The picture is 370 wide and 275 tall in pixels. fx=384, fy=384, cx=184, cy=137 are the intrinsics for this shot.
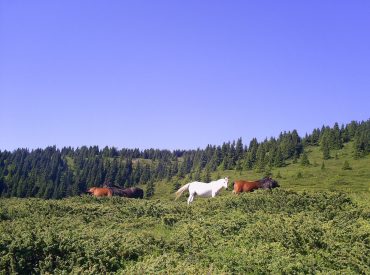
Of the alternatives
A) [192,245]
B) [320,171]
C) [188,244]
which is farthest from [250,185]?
[320,171]

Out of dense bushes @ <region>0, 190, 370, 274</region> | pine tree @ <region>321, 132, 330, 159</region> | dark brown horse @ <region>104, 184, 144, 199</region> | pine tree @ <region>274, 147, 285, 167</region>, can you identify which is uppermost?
pine tree @ <region>321, 132, 330, 159</region>

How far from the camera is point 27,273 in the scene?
33.3 ft

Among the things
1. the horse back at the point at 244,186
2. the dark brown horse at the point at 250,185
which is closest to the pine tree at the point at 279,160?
the dark brown horse at the point at 250,185

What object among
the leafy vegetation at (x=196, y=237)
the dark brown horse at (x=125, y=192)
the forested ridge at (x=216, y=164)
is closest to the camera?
the leafy vegetation at (x=196, y=237)

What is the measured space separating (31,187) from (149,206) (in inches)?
5232

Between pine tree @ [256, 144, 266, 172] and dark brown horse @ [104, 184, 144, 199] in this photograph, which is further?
pine tree @ [256, 144, 266, 172]

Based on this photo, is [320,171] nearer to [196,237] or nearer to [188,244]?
[196,237]

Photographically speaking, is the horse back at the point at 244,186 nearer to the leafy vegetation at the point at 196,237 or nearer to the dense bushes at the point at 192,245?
Answer: the leafy vegetation at the point at 196,237

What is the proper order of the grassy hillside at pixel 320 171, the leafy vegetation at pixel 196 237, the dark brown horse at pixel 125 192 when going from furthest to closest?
the grassy hillside at pixel 320 171 < the dark brown horse at pixel 125 192 < the leafy vegetation at pixel 196 237

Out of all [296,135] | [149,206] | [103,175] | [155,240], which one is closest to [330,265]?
[155,240]

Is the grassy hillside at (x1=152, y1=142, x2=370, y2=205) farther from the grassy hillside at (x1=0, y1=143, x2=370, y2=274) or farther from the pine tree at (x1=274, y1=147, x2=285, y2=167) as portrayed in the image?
the grassy hillside at (x1=0, y1=143, x2=370, y2=274)

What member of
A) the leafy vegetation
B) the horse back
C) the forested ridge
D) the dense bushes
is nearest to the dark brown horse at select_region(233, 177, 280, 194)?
the horse back

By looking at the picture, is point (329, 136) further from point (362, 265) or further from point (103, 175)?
point (362, 265)

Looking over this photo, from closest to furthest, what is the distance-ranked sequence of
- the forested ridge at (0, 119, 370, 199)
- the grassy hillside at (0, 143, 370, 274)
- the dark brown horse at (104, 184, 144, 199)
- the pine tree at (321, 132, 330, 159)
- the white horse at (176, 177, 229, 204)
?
1. the grassy hillside at (0, 143, 370, 274)
2. the white horse at (176, 177, 229, 204)
3. the dark brown horse at (104, 184, 144, 199)
4. the pine tree at (321, 132, 330, 159)
5. the forested ridge at (0, 119, 370, 199)
